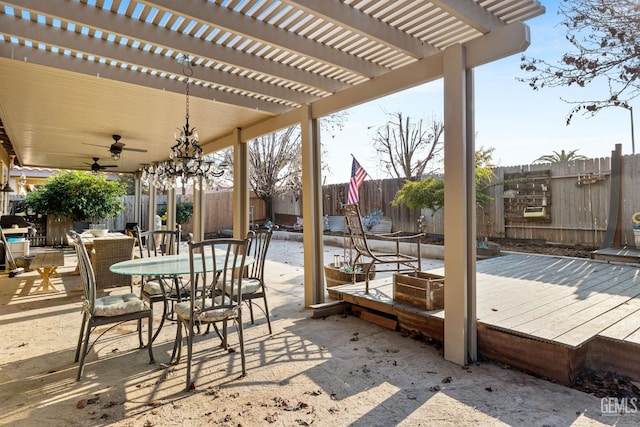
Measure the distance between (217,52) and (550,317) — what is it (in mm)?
3464

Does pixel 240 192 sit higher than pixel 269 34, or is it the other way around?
pixel 269 34

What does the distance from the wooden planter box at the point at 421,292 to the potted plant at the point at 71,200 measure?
993 centimetres

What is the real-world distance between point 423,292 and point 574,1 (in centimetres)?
315

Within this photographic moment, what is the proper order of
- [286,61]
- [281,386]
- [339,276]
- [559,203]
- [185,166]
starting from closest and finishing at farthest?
[281,386]
[286,61]
[185,166]
[339,276]
[559,203]

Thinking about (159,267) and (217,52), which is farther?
(217,52)

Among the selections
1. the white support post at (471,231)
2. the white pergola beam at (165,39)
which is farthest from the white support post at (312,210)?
the white support post at (471,231)

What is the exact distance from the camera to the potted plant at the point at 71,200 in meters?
9.79

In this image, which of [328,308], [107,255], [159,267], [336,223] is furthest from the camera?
[336,223]

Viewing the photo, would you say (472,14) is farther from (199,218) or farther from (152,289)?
(199,218)

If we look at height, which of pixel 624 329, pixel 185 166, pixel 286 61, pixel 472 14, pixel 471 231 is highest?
pixel 286 61

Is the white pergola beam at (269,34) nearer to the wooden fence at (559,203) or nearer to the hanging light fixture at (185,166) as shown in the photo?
the hanging light fixture at (185,166)

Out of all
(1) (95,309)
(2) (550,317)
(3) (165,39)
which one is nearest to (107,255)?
(1) (95,309)

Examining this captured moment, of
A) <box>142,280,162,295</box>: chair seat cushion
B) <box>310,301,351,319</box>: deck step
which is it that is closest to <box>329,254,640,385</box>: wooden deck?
<box>310,301,351,319</box>: deck step

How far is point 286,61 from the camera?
3367 millimetres
